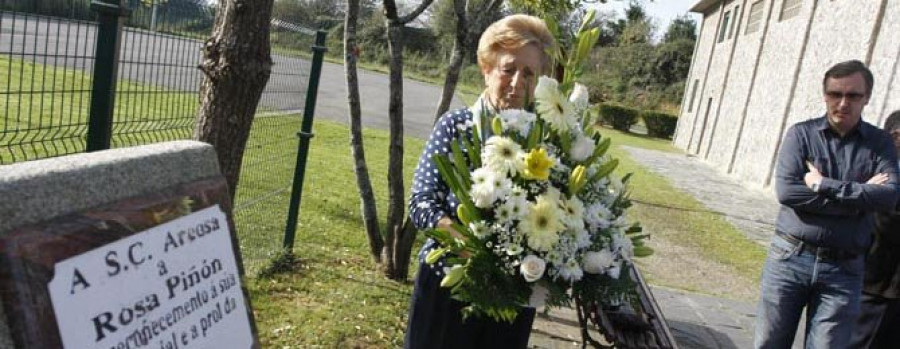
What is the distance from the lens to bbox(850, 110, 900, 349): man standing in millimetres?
4191

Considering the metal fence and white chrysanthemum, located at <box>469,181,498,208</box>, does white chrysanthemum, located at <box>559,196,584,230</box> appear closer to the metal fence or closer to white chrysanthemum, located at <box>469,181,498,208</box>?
white chrysanthemum, located at <box>469,181,498,208</box>

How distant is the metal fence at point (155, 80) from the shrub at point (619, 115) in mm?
30206

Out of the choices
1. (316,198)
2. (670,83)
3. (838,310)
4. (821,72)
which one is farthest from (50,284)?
(670,83)

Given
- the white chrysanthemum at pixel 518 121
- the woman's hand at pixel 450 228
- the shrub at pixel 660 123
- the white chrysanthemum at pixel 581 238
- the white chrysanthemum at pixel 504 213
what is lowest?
the shrub at pixel 660 123

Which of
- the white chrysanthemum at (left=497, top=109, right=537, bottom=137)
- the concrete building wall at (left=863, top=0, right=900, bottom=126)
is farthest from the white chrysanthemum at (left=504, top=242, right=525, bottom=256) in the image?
the concrete building wall at (left=863, top=0, right=900, bottom=126)

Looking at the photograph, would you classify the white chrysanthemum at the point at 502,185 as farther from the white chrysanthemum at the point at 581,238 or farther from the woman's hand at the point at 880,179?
the woman's hand at the point at 880,179

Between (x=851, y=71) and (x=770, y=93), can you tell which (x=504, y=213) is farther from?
(x=770, y=93)

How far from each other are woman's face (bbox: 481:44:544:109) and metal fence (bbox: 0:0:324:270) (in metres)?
1.43

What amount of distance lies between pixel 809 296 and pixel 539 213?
2.35 m

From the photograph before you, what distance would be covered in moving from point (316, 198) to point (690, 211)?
6891 millimetres

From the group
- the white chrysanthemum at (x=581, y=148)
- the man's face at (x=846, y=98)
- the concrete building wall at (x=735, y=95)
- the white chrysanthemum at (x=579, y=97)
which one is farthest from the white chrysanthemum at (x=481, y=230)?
the concrete building wall at (x=735, y=95)

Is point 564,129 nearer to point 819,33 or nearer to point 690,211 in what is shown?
point 690,211

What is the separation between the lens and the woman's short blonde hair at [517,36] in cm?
256

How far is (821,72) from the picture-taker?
14828mm
